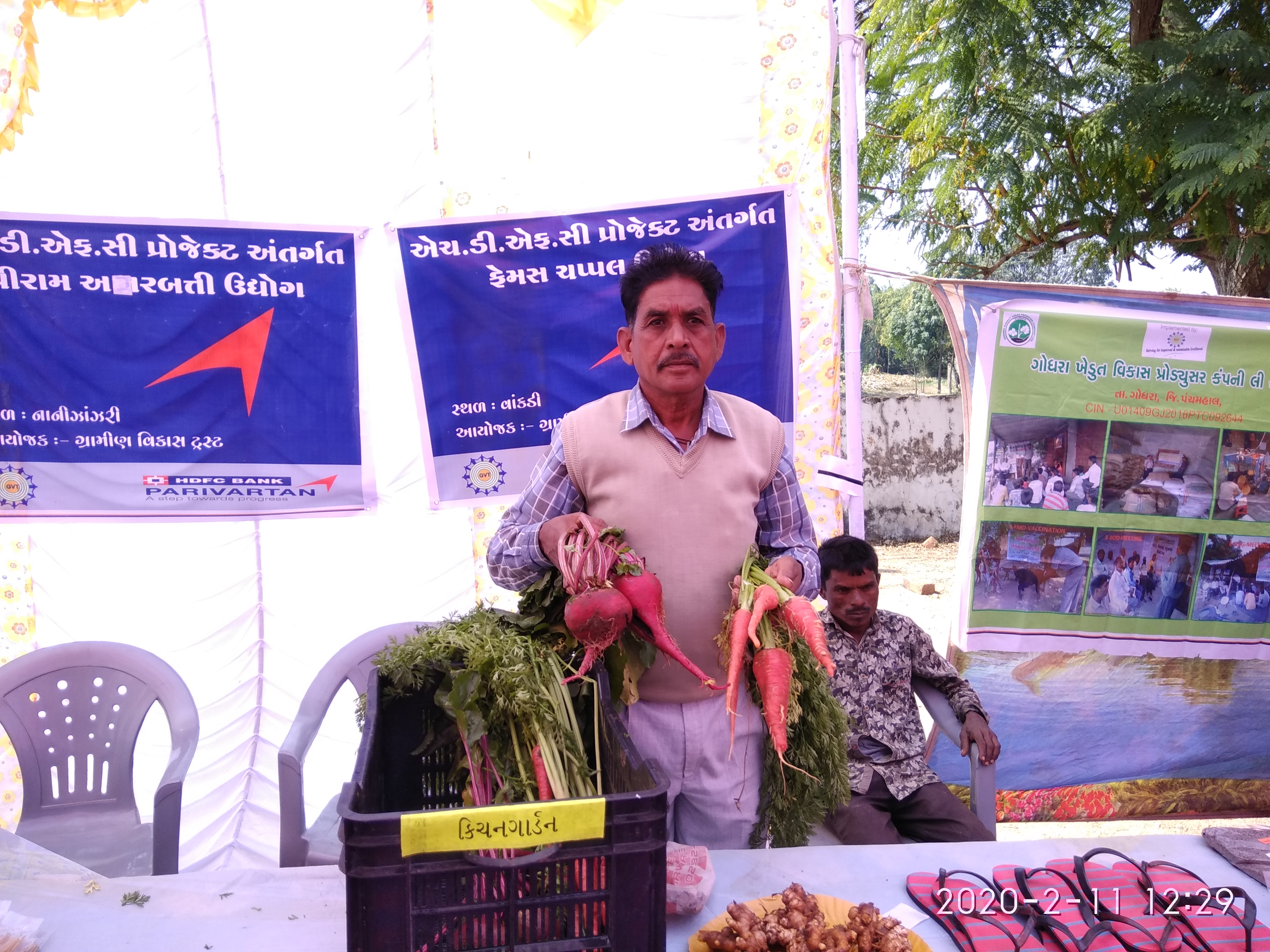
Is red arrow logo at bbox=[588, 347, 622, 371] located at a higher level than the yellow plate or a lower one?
higher

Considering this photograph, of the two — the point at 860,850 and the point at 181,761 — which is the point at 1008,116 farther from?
the point at 181,761

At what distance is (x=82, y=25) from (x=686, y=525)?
319cm

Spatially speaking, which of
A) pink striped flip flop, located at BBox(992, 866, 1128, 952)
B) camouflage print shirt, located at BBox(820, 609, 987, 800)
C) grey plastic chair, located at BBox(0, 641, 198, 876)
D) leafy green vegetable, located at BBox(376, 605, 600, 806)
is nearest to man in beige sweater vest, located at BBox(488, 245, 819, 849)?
leafy green vegetable, located at BBox(376, 605, 600, 806)

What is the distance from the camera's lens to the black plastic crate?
1.23 meters

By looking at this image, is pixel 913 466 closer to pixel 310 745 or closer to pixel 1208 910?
pixel 310 745

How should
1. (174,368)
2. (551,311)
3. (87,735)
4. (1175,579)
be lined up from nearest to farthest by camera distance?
(87,735), (174,368), (551,311), (1175,579)

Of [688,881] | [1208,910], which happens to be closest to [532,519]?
[688,881]

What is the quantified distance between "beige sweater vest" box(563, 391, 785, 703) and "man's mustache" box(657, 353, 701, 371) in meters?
0.15

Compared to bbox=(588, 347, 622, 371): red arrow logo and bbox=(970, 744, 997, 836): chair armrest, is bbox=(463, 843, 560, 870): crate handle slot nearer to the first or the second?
bbox=(970, 744, 997, 836): chair armrest

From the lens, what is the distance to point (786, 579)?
81.0 inches

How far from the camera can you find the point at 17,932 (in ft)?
5.00

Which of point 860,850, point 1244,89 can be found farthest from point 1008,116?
point 860,850

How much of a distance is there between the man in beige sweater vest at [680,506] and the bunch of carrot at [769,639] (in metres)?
0.09

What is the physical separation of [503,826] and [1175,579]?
3648mm
